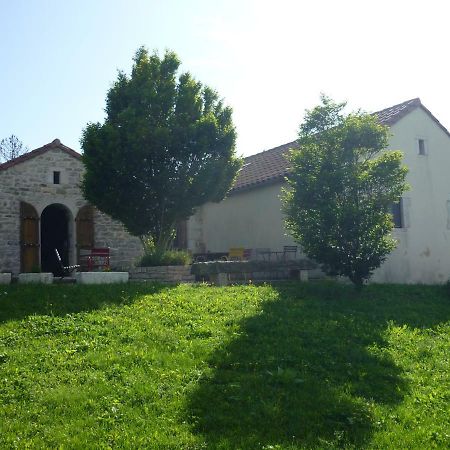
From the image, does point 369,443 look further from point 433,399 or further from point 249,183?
point 249,183

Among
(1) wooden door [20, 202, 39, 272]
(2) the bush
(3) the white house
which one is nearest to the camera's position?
(2) the bush

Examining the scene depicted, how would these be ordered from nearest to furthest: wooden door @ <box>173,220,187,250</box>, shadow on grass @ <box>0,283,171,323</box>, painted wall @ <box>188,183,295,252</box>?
shadow on grass @ <box>0,283,171,323</box> < painted wall @ <box>188,183,295,252</box> < wooden door @ <box>173,220,187,250</box>

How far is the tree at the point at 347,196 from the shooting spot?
42.2 feet

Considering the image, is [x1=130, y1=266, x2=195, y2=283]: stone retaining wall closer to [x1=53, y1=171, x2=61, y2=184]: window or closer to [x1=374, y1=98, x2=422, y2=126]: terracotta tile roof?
[x1=53, y1=171, x2=61, y2=184]: window

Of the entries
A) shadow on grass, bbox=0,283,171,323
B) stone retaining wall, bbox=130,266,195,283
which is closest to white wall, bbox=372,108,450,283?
stone retaining wall, bbox=130,266,195,283

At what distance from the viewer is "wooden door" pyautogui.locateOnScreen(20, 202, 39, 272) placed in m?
17.1

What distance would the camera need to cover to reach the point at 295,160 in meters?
13.5

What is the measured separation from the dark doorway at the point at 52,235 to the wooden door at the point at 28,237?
1.44m

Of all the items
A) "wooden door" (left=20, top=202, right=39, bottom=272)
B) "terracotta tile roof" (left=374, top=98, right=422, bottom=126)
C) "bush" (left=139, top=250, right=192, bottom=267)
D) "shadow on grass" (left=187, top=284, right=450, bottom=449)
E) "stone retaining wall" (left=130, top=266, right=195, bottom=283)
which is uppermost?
"terracotta tile roof" (left=374, top=98, right=422, bottom=126)

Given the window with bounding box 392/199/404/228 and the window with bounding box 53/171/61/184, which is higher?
the window with bounding box 53/171/61/184

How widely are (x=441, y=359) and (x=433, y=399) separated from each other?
6.06 feet

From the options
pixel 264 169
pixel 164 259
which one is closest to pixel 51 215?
pixel 164 259

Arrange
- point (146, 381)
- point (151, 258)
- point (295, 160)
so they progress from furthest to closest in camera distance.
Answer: point (151, 258) < point (295, 160) < point (146, 381)

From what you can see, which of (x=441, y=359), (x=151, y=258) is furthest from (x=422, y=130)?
(x=441, y=359)
